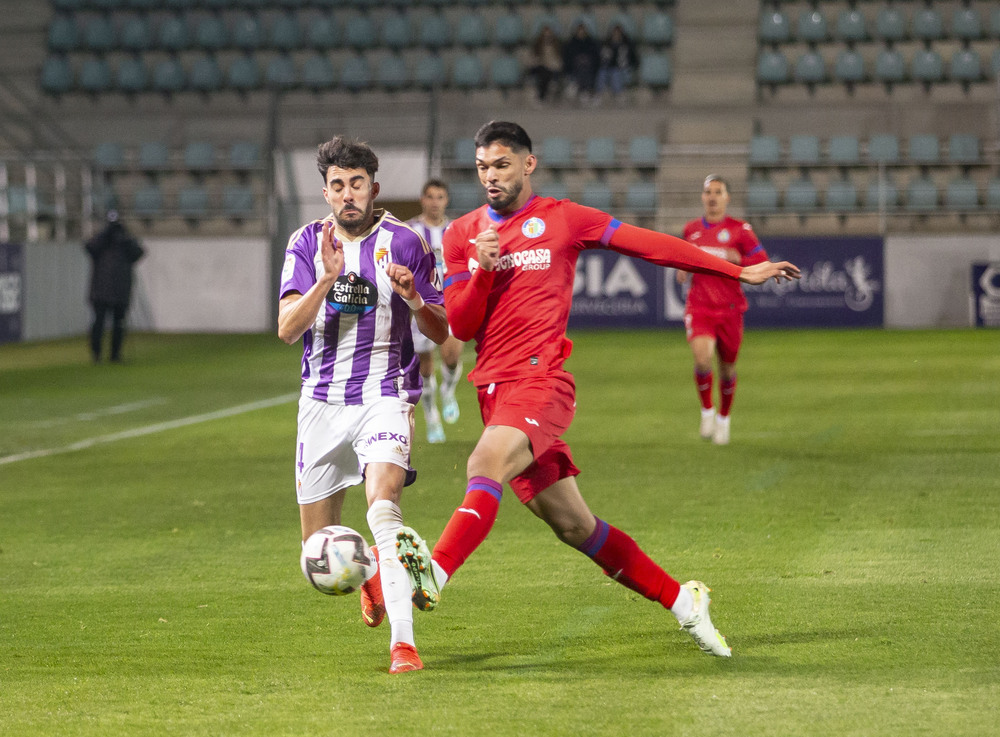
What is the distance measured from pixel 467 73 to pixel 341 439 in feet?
85.2

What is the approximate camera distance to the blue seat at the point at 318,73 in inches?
1222

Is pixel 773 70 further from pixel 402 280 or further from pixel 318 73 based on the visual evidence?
pixel 402 280

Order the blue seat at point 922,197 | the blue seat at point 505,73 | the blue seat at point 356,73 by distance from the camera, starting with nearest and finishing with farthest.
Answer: the blue seat at point 922,197
the blue seat at point 505,73
the blue seat at point 356,73

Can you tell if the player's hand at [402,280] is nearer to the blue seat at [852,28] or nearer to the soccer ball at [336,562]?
the soccer ball at [336,562]

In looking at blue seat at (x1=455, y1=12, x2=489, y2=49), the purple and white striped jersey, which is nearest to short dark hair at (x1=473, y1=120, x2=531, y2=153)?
the purple and white striped jersey

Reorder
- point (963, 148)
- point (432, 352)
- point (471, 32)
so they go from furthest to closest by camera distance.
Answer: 1. point (471, 32)
2. point (963, 148)
3. point (432, 352)

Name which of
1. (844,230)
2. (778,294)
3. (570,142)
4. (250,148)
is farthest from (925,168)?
(250,148)

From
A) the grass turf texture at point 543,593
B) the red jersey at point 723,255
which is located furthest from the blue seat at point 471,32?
A: the red jersey at point 723,255

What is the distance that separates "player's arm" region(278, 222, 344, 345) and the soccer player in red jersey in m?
0.49

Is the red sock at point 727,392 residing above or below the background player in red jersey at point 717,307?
below

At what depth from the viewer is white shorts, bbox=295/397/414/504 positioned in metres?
5.48

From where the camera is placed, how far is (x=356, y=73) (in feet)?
102

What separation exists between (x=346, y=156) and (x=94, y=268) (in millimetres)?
16998

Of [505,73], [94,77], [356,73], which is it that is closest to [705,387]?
[505,73]
